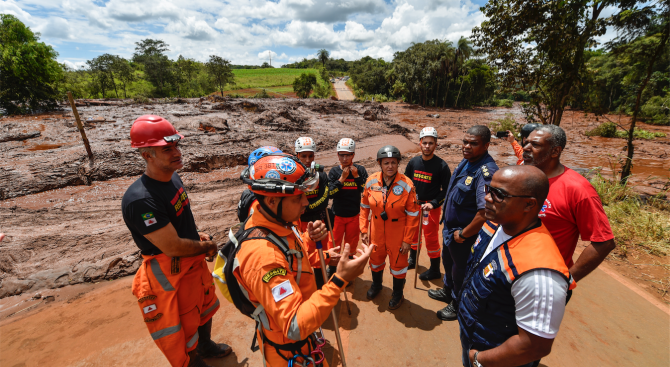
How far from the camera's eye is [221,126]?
590 inches

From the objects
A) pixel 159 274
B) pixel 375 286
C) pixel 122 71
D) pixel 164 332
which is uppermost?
pixel 122 71

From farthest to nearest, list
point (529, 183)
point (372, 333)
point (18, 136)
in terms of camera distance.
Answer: point (18, 136)
point (372, 333)
point (529, 183)

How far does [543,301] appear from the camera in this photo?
1.46 meters

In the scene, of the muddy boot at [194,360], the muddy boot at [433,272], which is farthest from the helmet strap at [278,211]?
the muddy boot at [433,272]

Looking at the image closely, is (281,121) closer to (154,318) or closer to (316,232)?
(154,318)

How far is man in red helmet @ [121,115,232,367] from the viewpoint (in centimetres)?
238

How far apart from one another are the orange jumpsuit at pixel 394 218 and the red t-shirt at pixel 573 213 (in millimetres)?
1484

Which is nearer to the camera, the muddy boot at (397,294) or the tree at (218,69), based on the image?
the muddy boot at (397,294)

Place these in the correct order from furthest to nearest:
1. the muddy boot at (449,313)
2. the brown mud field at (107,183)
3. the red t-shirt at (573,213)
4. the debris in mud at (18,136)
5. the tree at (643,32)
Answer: the debris in mud at (18,136), the tree at (643,32), the brown mud field at (107,183), the muddy boot at (449,313), the red t-shirt at (573,213)

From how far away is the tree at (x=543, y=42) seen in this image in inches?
253

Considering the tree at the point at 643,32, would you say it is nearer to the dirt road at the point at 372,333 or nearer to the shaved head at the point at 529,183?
the dirt road at the point at 372,333

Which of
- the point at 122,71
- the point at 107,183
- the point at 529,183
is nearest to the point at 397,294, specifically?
the point at 529,183

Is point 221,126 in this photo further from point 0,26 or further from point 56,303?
point 0,26

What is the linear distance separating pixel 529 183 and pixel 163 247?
2989 mm
